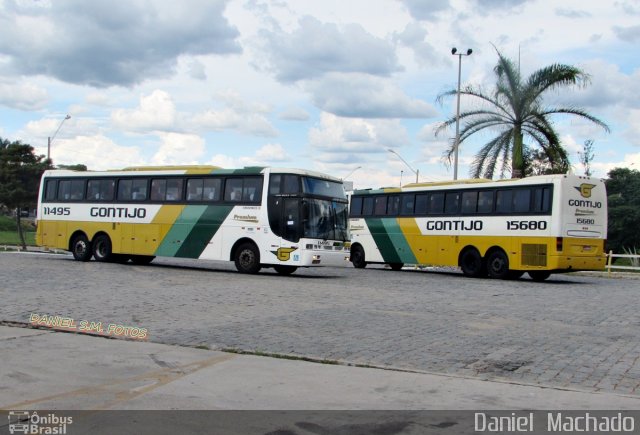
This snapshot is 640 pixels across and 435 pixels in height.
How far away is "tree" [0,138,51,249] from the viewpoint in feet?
191

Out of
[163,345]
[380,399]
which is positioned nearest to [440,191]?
[163,345]

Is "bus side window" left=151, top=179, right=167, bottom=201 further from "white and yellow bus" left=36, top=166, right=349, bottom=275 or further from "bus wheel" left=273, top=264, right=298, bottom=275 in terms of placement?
"bus wheel" left=273, top=264, right=298, bottom=275

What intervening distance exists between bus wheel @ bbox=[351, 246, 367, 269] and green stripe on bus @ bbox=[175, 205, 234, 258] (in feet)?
28.6

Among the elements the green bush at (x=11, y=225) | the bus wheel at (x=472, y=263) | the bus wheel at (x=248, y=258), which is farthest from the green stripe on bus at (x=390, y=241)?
the green bush at (x=11, y=225)

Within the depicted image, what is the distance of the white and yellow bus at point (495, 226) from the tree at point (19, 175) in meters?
38.6

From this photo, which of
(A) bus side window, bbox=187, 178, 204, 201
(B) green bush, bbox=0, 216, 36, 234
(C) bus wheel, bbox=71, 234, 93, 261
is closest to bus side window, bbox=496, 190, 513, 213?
(A) bus side window, bbox=187, 178, 204, 201

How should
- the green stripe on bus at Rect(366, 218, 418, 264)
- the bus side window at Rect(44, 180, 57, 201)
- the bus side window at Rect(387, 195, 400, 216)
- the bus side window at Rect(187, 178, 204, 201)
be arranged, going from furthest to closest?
the bus side window at Rect(387, 195, 400, 216) < the bus side window at Rect(44, 180, 57, 201) < the green stripe on bus at Rect(366, 218, 418, 264) < the bus side window at Rect(187, 178, 204, 201)

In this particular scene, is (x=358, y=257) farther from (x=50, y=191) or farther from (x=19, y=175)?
(x=19, y=175)

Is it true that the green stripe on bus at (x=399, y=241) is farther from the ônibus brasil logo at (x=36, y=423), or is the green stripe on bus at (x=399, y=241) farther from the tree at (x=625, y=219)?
the ônibus brasil logo at (x=36, y=423)

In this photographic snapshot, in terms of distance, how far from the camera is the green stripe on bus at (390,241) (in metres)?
28.3

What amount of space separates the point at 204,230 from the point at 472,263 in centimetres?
963

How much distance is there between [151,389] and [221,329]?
364cm

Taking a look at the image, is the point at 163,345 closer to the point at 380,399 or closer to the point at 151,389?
the point at 151,389

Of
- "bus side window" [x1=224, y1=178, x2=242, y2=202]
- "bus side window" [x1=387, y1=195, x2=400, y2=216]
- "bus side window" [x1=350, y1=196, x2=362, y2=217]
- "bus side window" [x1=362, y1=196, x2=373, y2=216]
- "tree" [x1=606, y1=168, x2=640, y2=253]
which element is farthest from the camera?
"tree" [x1=606, y1=168, x2=640, y2=253]
